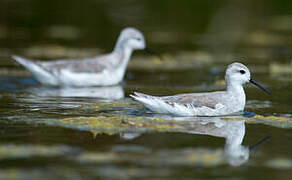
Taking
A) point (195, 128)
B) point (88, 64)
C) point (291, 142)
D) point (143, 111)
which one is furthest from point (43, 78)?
point (291, 142)

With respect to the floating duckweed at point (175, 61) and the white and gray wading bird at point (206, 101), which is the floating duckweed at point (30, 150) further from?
the floating duckweed at point (175, 61)

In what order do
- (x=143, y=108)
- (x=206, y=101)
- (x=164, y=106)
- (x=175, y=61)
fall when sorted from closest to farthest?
(x=164, y=106) < (x=206, y=101) < (x=143, y=108) < (x=175, y=61)

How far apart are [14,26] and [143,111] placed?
12781 millimetres

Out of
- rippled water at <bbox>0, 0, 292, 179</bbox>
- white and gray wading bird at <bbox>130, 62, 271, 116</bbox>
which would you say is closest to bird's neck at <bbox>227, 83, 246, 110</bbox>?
white and gray wading bird at <bbox>130, 62, 271, 116</bbox>

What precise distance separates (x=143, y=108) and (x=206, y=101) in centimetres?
125

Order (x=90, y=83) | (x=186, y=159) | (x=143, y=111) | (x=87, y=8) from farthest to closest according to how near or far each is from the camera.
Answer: (x=87, y=8) → (x=90, y=83) → (x=143, y=111) → (x=186, y=159)

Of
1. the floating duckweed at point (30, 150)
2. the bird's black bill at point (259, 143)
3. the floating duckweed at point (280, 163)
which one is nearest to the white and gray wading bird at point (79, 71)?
the bird's black bill at point (259, 143)

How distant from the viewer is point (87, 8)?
2620cm

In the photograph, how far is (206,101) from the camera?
11.1 meters

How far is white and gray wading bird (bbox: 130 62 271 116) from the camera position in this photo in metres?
10.9

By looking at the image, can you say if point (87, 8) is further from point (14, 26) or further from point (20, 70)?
point (20, 70)

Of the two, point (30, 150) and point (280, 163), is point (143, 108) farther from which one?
point (280, 163)

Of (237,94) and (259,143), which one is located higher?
(237,94)

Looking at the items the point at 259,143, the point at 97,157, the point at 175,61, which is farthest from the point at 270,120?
the point at 175,61
